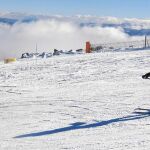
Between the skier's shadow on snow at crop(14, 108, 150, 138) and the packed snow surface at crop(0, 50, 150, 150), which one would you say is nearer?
the packed snow surface at crop(0, 50, 150, 150)

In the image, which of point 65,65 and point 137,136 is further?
point 65,65

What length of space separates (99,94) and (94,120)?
4.18 meters

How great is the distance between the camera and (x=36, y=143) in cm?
1012

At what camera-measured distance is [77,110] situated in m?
13.4

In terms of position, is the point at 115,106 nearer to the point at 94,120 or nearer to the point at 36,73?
the point at 94,120

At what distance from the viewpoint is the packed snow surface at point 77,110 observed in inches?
397

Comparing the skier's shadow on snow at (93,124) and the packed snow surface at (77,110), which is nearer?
the packed snow surface at (77,110)

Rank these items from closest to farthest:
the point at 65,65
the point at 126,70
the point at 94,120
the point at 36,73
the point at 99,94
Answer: the point at 94,120
the point at 99,94
the point at 126,70
the point at 36,73
the point at 65,65

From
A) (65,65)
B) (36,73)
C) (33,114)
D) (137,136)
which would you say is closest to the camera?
(137,136)

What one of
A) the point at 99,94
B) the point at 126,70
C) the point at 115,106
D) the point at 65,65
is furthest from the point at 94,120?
the point at 65,65

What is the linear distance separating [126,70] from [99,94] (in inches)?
266

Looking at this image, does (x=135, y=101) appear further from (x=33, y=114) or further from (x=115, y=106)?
(x=33, y=114)

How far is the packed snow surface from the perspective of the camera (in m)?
10.1

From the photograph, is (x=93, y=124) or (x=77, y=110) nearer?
(x=93, y=124)
